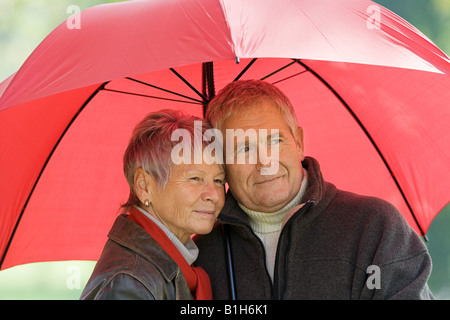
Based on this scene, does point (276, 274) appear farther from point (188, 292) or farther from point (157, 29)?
point (157, 29)

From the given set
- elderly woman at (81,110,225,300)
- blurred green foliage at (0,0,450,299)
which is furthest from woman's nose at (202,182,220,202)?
blurred green foliage at (0,0,450,299)

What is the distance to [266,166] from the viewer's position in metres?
2.27

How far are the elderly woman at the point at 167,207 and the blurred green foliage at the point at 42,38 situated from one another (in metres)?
6.63

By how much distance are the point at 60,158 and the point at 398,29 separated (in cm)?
146

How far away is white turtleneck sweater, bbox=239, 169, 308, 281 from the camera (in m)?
2.29

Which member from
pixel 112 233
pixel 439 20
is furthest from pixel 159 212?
pixel 439 20

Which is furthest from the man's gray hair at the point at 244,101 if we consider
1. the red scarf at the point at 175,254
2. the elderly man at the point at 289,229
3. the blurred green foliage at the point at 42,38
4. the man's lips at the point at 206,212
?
the blurred green foliage at the point at 42,38

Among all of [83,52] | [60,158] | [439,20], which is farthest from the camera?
[439,20]

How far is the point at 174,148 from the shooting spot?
2186 millimetres

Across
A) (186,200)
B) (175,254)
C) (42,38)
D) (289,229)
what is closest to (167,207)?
(186,200)

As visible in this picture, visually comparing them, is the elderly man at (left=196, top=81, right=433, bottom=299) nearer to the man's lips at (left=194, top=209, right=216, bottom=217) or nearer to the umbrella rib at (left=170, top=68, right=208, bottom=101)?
the man's lips at (left=194, top=209, right=216, bottom=217)

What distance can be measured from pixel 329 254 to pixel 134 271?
0.67m

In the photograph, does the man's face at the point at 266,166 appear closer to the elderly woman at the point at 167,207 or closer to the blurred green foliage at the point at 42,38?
the elderly woman at the point at 167,207

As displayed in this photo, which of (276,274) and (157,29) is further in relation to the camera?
(276,274)
